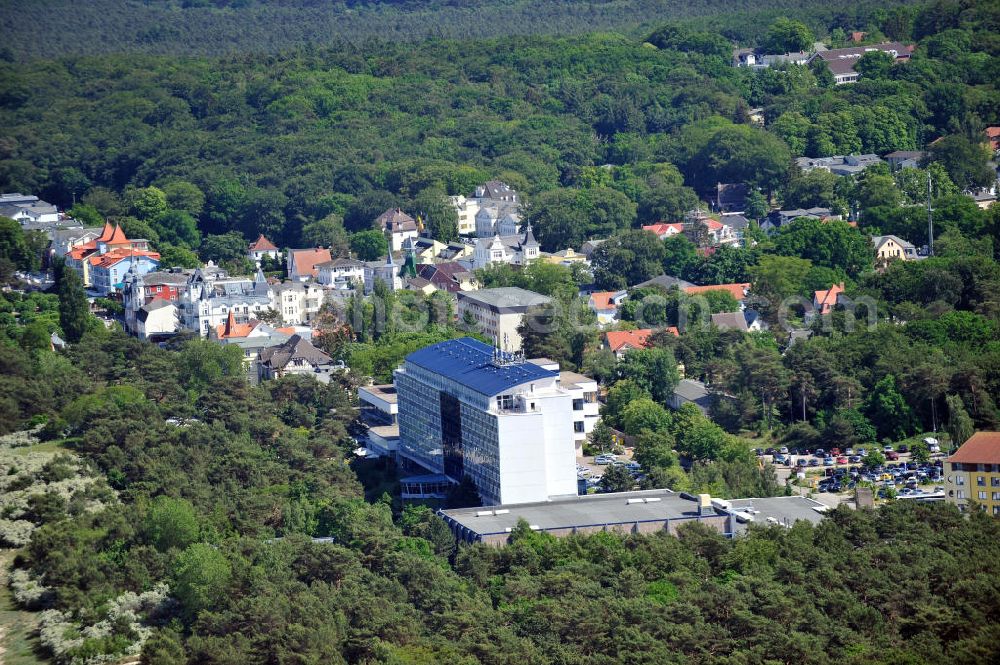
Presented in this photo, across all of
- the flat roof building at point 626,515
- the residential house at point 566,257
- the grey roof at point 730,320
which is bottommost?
the residential house at point 566,257

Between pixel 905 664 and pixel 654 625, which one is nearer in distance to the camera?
pixel 905 664

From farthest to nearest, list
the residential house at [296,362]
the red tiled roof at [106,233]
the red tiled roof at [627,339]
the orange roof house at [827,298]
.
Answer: the red tiled roof at [106,233], the orange roof house at [827,298], the red tiled roof at [627,339], the residential house at [296,362]

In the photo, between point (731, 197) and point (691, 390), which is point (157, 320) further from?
point (731, 197)

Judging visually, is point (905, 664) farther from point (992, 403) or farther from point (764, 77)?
point (764, 77)

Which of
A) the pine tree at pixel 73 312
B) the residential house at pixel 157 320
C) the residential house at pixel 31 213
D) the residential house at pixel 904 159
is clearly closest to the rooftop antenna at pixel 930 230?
the residential house at pixel 904 159

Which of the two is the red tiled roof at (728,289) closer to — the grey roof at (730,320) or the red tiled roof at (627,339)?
the grey roof at (730,320)

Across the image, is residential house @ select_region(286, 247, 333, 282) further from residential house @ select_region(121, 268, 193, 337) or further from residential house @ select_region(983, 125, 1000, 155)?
residential house @ select_region(983, 125, 1000, 155)

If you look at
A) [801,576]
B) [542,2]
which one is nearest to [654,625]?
[801,576]

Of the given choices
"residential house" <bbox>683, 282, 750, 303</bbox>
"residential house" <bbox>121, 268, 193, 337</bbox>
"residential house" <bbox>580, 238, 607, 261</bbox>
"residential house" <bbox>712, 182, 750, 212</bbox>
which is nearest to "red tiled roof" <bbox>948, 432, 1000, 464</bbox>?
"residential house" <bbox>683, 282, 750, 303</bbox>
